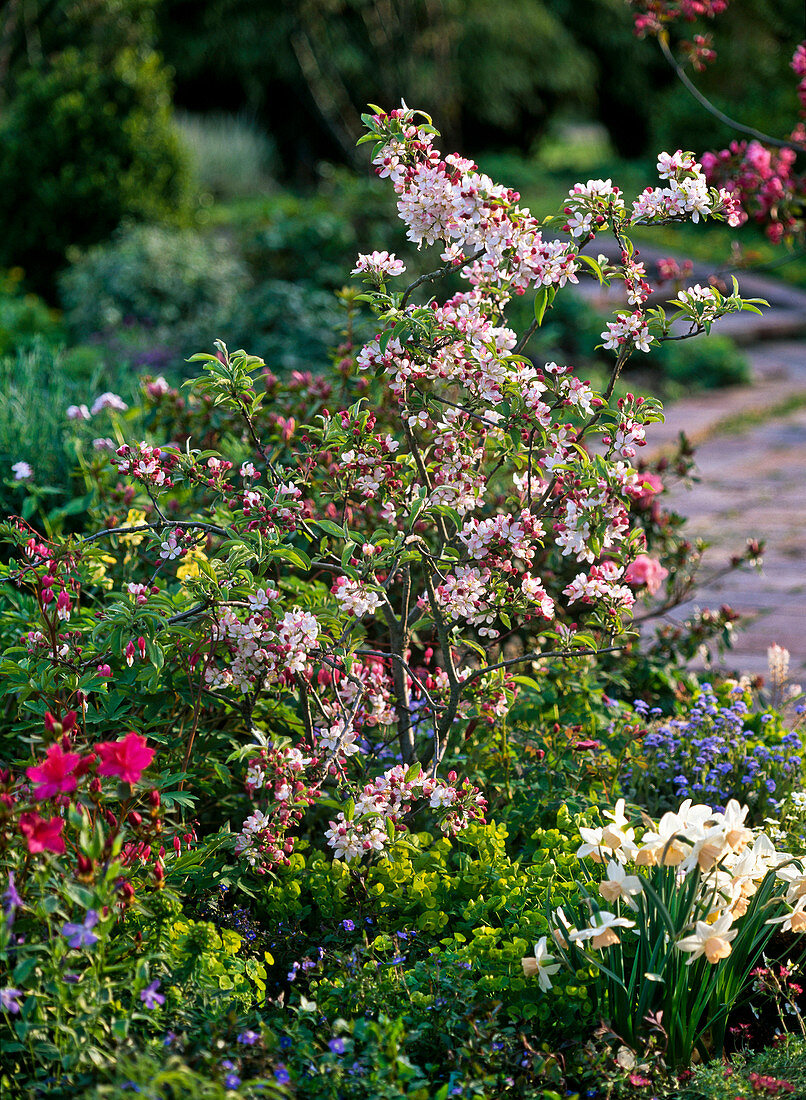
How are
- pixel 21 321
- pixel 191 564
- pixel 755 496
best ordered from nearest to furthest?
pixel 191 564, pixel 755 496, pixel 21 321

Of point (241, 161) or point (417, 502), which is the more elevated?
point (417, 502)

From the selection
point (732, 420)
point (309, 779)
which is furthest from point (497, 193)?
point (732, 420)

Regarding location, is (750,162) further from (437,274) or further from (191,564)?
(191,564)

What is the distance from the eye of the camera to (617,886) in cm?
177

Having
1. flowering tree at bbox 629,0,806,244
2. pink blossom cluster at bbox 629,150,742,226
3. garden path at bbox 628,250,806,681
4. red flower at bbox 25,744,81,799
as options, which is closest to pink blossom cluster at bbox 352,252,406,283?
pink blossom cluster at bbox 629,150,742,226

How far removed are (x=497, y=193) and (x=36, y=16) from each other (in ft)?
30.4

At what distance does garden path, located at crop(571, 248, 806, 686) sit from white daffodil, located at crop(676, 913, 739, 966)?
1865 millimetres

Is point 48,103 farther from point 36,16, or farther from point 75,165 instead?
point 36,16

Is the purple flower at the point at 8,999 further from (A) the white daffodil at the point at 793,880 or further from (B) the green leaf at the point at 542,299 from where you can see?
(B) the green leaf at the point at 542,299

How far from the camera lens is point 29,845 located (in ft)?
4.73

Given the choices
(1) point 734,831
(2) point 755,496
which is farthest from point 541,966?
(2) point 755,496

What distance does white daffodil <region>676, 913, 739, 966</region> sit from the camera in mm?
1674

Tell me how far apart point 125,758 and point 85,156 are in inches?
299

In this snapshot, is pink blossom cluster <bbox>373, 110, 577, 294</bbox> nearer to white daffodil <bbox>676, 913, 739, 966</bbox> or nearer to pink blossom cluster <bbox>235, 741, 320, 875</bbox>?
pink blossom cluster <bbox>235, 741, 320, 875</bbox>
